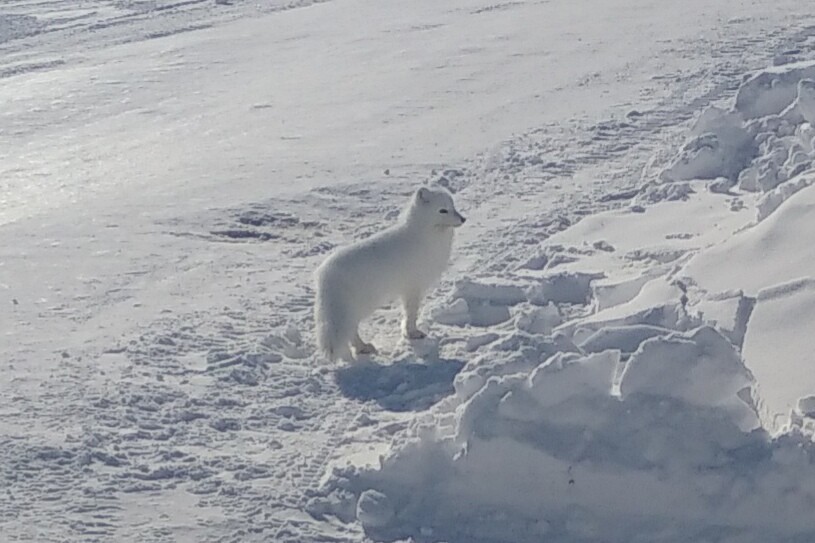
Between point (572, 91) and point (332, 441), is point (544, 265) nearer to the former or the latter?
point (332, 441)

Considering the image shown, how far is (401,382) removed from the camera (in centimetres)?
567

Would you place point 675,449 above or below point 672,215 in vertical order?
above

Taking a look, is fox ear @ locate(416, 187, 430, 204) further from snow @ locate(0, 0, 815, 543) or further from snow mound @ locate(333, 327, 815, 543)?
snow mound @ locate(333, 327, 815, 543)

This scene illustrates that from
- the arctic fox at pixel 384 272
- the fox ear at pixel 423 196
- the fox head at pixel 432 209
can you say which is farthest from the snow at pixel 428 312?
the fox ear at pixel 423 196

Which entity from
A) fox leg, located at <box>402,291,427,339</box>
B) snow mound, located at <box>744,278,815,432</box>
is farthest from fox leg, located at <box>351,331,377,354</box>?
snow mound, located at <box>744,278,815,432</box>

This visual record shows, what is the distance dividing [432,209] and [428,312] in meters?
0.64

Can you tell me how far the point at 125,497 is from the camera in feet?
14.6

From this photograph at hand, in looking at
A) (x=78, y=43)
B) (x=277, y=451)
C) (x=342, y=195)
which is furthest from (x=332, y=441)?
(x=78, y=43)

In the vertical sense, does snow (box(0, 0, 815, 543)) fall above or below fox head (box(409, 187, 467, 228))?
below

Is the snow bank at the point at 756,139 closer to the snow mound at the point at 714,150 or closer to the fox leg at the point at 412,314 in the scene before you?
the snow mound at the point at 714,150

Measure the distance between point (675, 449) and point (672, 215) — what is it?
3979 millimetres

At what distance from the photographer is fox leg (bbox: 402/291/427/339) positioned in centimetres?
626

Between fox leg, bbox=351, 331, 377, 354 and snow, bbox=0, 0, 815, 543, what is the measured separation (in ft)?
0.73

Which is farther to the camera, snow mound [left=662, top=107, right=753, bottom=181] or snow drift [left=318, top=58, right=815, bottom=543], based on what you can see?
snow mound [left=662, top=107, right=753, bottom=181]
